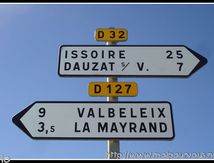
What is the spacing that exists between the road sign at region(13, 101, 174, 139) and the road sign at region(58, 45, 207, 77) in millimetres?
400

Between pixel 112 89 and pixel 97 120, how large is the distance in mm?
449

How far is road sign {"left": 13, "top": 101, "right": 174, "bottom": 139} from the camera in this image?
9.54 feet

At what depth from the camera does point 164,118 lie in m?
3.03

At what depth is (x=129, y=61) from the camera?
3.41 meters

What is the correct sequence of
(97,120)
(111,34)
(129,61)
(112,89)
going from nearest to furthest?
1. (97,120)
2. (112,89)
3. (129,61)
4. (111,34)

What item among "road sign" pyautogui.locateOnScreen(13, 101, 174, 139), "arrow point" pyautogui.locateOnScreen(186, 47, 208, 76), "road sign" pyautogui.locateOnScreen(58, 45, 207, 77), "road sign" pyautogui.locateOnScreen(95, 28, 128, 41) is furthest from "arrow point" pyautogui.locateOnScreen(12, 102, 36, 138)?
"arrow point" pyautogui.locateOnScreen(186, 47, 208, 76)

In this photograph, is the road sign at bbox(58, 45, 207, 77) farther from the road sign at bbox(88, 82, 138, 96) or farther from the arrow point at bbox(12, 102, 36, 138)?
the arrow point at bbox(12, 102, 36, 138)

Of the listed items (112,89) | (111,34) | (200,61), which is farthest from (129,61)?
(200,61)

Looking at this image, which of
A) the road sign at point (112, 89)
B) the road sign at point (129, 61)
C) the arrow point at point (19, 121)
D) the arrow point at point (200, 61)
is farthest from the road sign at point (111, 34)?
the arrow point at point (19, 121)

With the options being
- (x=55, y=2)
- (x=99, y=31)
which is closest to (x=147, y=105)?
(x=99, y=31)

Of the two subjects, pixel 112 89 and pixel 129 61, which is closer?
pixel 112 89

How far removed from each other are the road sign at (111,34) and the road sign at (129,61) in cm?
17

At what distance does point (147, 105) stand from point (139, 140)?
37 cm

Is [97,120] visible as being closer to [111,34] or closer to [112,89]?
[112,89]
